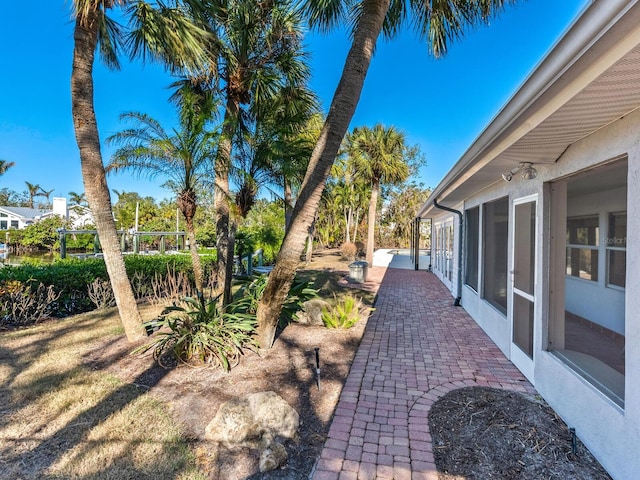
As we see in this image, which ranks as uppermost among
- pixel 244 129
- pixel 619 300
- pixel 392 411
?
pixel 244 129

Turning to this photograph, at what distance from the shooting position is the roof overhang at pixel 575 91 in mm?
1449

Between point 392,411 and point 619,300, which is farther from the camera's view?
point 619,300

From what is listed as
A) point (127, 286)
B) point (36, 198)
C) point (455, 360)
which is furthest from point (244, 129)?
point (36, 198)

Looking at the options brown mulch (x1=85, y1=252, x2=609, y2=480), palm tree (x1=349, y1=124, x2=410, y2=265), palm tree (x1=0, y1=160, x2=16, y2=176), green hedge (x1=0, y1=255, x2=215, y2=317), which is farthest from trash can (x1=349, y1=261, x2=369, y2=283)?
palm tree (x1=0, y1=160, x2=16, y2=176)

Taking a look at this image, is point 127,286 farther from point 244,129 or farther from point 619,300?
point 619,300

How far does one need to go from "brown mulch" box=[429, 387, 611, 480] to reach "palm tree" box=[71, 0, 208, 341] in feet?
14.7

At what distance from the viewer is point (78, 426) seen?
→ 3.00 metres

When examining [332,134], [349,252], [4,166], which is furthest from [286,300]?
[4,166]

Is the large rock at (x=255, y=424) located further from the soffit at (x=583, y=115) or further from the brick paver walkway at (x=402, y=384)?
the soffit at (x=583, y=115)

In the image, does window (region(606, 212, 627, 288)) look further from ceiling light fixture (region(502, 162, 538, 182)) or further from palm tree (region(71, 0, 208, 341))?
palm tree (region(71, 0, 208, 341))

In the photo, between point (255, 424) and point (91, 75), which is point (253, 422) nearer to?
point (255, 424)

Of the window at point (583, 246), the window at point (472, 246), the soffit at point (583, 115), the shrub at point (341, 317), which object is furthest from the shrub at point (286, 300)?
the window at point (583, 246)

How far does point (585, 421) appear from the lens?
274 centimetres

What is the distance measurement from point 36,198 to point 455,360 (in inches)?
3222
